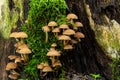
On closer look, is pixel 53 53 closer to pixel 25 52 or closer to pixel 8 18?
pixel 25 52

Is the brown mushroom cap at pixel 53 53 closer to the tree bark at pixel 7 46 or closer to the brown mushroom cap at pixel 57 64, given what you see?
the brown mushroom cap at pixel 57 64

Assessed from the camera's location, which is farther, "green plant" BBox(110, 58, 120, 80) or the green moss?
"green plant" BBox(110, 58, 120, 80)

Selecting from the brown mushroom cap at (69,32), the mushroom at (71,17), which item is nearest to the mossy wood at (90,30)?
the mushroom at (71,17)

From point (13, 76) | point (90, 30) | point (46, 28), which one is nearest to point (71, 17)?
point (46, 28)

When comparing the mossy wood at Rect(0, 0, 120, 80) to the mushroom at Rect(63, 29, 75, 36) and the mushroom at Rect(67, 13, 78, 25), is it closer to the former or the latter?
the mushroom at Rect(67, 13, 78, 25)

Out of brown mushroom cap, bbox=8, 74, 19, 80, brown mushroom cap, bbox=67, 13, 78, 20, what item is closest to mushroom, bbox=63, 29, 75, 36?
brown mushroom cap, bbox=67, 13, 78, 20

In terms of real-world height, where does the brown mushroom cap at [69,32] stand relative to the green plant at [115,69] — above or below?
above
